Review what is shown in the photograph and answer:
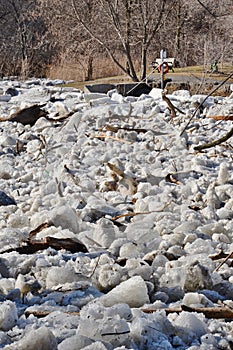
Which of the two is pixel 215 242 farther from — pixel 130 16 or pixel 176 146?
pixel 130 16

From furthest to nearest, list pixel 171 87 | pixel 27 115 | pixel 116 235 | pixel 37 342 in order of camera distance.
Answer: pixel 171 87 < pixel 27 115 < pixel 116 235 < pixel 37 342

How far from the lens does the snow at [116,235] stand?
1.18m

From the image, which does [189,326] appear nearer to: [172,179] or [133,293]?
[133,293]

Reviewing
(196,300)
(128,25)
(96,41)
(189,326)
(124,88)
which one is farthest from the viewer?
(96,41)

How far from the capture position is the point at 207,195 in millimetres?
2410

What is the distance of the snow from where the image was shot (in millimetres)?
1180

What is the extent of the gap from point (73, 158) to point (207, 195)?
1.12m

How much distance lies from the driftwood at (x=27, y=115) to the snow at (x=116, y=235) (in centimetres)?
53

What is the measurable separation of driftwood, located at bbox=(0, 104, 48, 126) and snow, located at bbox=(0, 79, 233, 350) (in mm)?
528

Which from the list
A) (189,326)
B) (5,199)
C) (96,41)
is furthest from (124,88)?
(96,41)

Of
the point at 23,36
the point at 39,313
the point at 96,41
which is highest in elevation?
the point at 23,36

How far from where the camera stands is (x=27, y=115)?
15.5 feet

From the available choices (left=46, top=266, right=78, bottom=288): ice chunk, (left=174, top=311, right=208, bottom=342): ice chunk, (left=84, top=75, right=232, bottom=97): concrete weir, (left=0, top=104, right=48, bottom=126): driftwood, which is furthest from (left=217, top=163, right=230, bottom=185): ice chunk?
(left=84, top=75, right=232, bottom=97): concrete weir

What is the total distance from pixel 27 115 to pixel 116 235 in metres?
2.93
